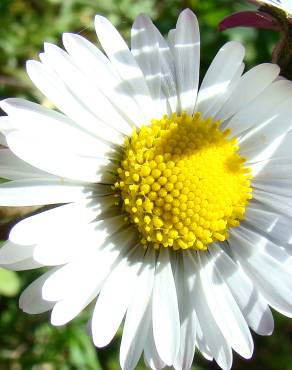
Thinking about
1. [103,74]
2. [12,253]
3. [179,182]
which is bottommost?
[12,253]

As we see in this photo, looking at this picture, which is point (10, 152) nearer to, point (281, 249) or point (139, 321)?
point (139, 321)

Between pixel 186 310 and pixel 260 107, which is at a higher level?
pixel 260 107

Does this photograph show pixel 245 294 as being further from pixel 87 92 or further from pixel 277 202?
pixel 87 92

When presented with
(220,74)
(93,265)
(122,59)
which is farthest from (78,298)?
(220,74)

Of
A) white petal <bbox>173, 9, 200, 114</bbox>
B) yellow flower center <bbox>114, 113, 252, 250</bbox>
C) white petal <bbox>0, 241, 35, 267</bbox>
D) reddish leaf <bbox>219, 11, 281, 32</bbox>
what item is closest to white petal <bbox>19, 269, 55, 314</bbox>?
white petal <bbox>0, 241, 35, 267</bbox>

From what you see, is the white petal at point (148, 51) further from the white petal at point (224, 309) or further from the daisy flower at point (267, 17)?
the white petal at point (224, 309)

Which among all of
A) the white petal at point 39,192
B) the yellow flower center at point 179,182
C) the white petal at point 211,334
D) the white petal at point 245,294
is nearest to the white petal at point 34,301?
the white petal at point 39,192
